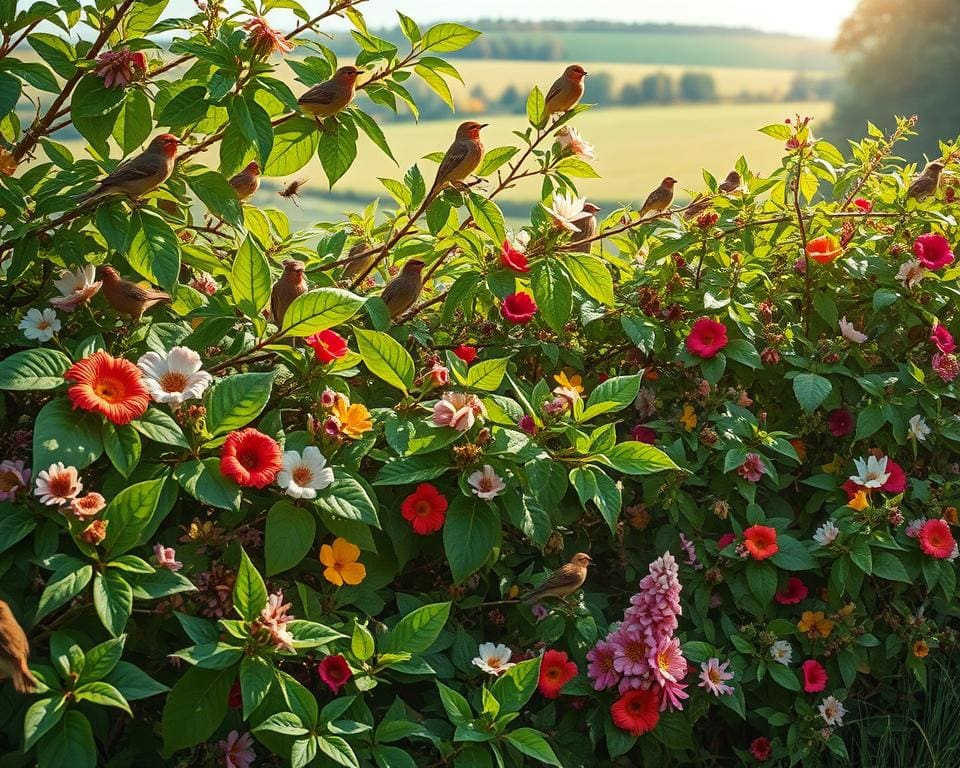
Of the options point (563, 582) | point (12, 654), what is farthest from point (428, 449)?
point (12, 654)

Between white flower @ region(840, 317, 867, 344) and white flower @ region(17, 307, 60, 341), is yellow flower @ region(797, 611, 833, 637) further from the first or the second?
white flower @ region(17, 307, 60, 341)

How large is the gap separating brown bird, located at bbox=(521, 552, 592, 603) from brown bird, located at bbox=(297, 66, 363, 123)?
944 mm

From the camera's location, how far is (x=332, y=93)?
1854mm

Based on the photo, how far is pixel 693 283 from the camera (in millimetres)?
2465

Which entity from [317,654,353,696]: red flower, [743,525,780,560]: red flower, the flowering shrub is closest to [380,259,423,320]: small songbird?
the flowering shrub

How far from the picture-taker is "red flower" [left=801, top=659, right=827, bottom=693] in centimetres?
209

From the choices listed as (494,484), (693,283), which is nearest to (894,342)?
(693,283)

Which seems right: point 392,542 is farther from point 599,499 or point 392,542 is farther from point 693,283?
point 693,283

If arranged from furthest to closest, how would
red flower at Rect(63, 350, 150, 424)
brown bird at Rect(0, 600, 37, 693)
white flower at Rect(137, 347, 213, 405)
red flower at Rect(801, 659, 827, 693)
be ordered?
red flower at Rect(801, 659, 827, 693)
white flower at Rect(137, 347, 213, 405)
red flower at Rect(63, 350, 150, 424)
brown bird at Rect(0, 600, 37, 693)

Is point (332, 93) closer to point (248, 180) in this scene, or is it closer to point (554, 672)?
point (248, 180)

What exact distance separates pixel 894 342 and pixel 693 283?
543 mm

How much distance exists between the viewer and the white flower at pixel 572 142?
6.89 ft

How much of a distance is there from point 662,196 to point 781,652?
101cm

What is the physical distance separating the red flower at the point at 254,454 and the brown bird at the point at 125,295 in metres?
0.36
